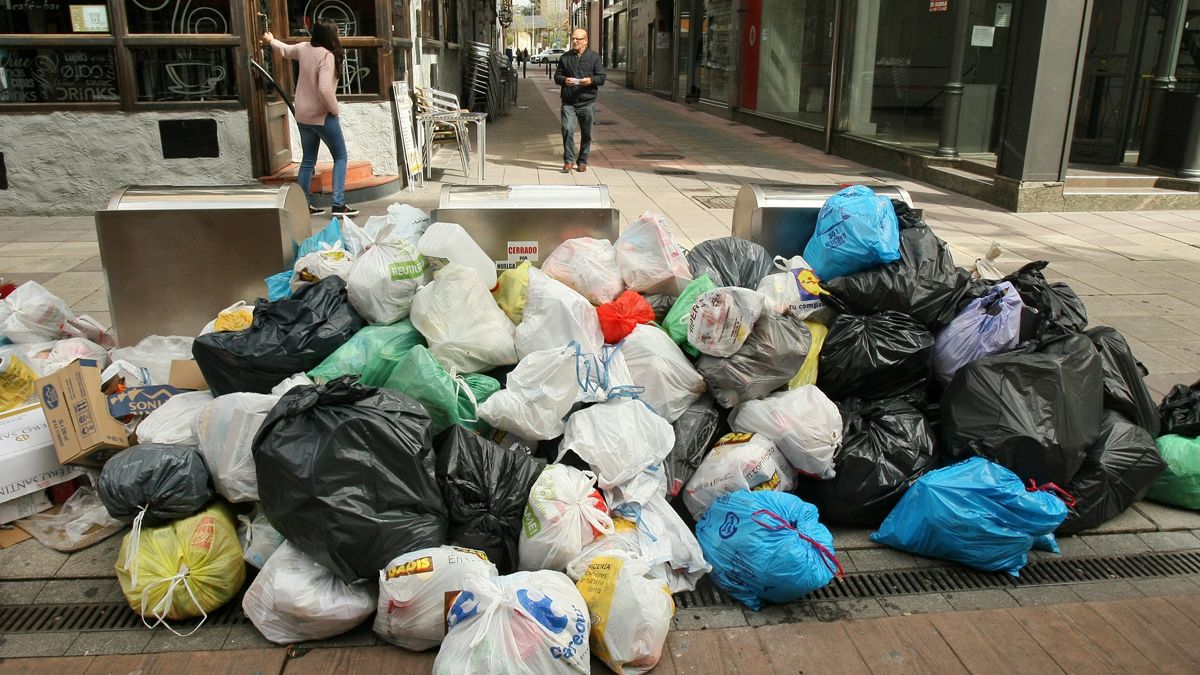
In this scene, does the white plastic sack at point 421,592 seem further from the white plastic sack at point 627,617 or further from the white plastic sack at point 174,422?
the white plastic sack at point 174,422

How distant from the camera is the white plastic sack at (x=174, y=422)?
3.22m

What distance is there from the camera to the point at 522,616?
235 cm

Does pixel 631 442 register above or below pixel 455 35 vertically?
below

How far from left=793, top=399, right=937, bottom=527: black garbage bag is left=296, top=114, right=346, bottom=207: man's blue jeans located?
6.01 m

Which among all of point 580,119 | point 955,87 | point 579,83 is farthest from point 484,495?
point 955,87

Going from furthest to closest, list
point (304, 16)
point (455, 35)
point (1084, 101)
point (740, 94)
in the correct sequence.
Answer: point (740, 94), point (455, 35), point (1084, 101), point (304, 16)

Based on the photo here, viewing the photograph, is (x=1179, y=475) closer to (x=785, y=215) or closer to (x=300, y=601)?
(x=785, y=215)

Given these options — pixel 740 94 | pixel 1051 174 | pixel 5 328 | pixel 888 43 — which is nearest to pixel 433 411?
pixel 5 328

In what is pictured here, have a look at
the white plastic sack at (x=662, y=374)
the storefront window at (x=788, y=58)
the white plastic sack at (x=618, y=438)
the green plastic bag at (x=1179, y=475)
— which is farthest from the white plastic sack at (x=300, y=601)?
the storefront window at (x=788, y=58)

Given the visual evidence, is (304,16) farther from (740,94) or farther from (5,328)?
(740,94)

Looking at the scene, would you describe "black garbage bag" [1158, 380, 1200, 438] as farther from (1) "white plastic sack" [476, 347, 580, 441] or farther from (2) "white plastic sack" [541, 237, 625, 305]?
(1) "white plastic sack" [476, 347, 580, 441]

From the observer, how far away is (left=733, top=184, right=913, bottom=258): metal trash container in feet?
14.4

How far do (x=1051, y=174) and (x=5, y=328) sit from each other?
964 centimetres

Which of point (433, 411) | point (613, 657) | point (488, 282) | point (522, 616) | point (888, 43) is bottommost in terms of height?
point (613, 657)
